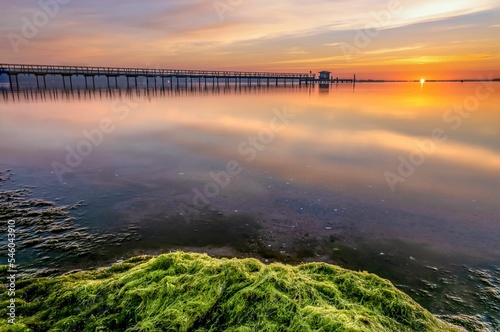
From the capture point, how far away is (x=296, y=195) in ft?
32.3

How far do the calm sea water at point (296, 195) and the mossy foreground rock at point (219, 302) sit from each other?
5.11 feet

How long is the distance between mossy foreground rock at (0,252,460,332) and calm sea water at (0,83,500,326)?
5.11 feet

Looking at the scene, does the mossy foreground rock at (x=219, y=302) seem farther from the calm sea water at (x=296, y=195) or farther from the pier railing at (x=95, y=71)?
the pier railing at (x=95, y=71)

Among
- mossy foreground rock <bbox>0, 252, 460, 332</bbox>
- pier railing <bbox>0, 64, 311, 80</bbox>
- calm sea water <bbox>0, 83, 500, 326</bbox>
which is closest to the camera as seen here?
mossy foreground rock <bbox>0, 252, 460, 332</bbox>

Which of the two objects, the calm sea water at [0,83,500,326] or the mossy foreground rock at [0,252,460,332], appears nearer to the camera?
the mossy foreground rock at [0,252,460,332]

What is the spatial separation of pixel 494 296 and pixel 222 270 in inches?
188

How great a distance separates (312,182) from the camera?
1106 cm

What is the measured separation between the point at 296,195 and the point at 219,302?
6304 mm

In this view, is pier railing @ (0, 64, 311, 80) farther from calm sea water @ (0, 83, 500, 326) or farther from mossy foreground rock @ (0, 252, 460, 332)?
mossy foreground rock @ (0, 252, 460, 332)

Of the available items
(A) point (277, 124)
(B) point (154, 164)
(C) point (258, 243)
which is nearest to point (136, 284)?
(C) point (258, 243)

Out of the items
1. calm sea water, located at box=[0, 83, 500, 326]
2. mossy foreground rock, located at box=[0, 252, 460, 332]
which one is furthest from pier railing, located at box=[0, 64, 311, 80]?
mossy foreground rock, located at box=[0, 252, 460, 332]

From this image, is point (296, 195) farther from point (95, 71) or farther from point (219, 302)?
point (95, 71)

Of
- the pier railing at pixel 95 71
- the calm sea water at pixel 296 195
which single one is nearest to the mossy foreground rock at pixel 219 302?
the calm sea water at pixel 296 195

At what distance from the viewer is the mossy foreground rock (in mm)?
3586
